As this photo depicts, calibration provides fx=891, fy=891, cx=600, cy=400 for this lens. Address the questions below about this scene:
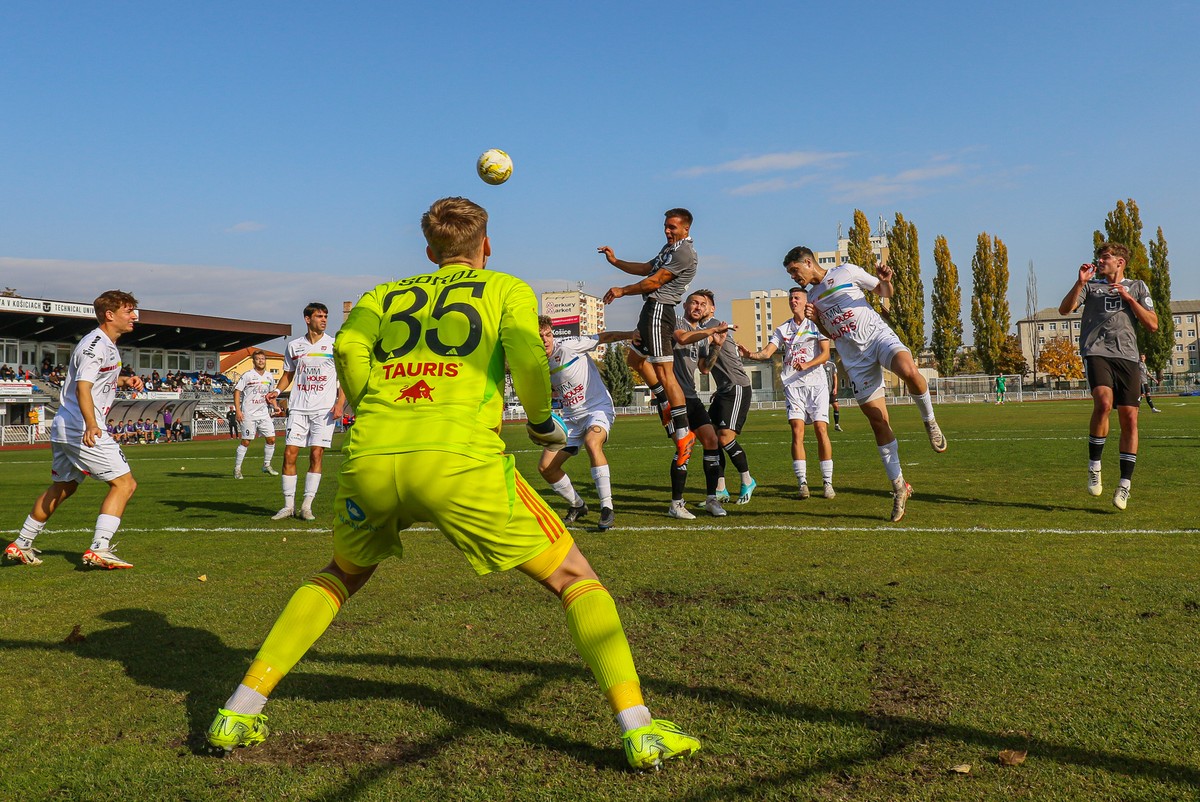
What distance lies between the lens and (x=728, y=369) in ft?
33.2

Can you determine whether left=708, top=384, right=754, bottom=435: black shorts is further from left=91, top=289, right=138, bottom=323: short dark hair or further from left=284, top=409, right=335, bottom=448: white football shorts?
left=91, top=289, right=138, bottom=323: short dark hair

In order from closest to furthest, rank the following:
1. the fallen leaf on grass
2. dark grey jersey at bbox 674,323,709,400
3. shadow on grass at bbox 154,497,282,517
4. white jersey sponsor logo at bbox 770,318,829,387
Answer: the fallen leaf on grass < dark grey jersey at bbox 674,323,709,400 < shadow on grass at bbox 154,497,282,517 < white jersey sponsor logo at bbox 770,318,829,387

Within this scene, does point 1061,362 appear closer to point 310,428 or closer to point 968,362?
point 968,362

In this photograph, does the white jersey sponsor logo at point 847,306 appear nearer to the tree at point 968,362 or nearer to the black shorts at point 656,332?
the black shorts at point 656,332

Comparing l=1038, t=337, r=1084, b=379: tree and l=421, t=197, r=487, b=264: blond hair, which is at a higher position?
l=421, t=197, r=487, b=264: blond hair

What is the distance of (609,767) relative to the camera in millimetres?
2895

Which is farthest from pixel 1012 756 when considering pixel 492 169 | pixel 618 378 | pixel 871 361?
pixel 618 378

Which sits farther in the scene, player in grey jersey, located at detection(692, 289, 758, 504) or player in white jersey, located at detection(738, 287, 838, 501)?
player in white jersey, located at detection(738, 287, 838, 501)

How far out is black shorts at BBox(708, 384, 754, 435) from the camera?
9.92 meters

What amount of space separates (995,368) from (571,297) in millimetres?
117692

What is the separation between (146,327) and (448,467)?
6900 centimetres

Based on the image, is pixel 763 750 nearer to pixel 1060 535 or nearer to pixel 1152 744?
pixel 1152 744

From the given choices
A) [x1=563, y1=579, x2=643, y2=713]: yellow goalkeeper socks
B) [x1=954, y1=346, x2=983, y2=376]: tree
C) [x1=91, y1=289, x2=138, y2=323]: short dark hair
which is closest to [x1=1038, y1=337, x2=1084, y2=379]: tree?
[x1=954, y1=346, x2=983, y2=376]: tree

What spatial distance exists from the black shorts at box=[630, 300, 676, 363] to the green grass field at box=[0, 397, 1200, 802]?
6.99ft
